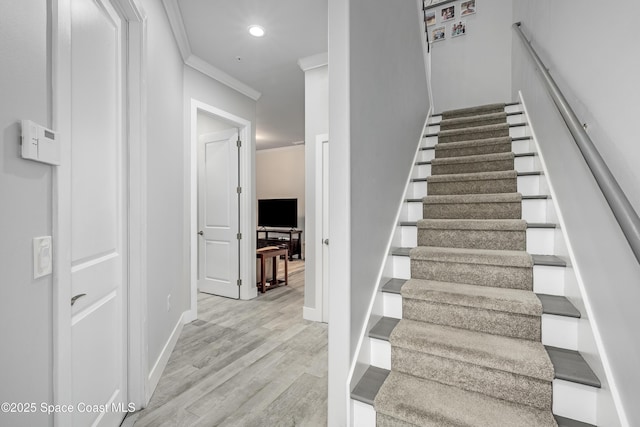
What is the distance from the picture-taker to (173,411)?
1.72 meters

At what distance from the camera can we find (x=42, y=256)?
0.88 meters

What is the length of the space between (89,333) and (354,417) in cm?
129

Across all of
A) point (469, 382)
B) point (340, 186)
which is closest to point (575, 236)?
point (469, 382)

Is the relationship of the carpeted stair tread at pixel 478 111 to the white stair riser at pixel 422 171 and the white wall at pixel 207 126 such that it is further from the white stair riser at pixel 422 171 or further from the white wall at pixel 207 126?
the white wall at pixel 207 126

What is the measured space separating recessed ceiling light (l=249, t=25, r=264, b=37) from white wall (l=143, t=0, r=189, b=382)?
2.25 ft

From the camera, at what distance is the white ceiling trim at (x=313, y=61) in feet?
10.2

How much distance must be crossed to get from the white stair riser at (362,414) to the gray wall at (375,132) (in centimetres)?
23

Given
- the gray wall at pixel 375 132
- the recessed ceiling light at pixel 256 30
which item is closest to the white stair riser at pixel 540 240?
the gray wall at pixel 375 132

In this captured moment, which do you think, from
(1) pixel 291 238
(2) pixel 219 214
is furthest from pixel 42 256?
(1) pixel 291 238

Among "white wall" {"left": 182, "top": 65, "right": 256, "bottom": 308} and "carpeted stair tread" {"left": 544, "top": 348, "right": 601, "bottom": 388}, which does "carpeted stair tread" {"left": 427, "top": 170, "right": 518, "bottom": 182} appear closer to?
"carpeted stair tread" {"left": 544, "top": 348, "right": 601, "bottom": 388}

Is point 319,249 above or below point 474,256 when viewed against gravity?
below

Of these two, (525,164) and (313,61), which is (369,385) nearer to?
(525,164)

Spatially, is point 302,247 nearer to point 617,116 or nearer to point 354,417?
point 354,417

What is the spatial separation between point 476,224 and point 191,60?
313 centimetres
